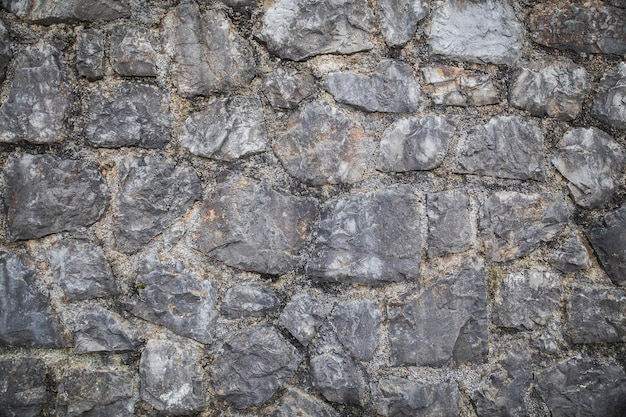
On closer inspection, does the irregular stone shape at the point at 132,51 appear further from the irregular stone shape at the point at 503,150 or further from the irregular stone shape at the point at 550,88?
the irregular stone shape at the point at 550,88

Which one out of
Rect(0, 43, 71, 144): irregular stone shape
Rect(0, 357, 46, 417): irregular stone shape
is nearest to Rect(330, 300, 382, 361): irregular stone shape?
Rect(0, 357, 46, 417): irregular stone shape

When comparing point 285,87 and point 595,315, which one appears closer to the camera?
point 285,87

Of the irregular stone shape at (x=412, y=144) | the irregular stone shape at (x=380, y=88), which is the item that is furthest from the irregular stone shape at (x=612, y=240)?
the irregular stone shape at (x=380, y=88)

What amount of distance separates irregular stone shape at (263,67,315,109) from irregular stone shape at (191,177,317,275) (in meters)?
0.22

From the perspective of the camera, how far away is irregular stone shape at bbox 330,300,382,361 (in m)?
1.40

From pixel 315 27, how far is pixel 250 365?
886mm

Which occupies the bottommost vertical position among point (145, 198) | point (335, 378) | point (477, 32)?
point (335, 378)

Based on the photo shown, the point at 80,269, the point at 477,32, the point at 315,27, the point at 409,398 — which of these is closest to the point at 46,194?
the point at 80,269

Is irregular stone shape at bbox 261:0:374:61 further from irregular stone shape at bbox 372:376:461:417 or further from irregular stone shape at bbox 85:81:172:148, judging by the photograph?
irregular stone shape at bbox 372:376:461:417

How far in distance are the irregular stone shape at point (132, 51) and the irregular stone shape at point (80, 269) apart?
1.46ft

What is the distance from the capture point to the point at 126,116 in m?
1.33

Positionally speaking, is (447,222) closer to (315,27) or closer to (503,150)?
(503,150)

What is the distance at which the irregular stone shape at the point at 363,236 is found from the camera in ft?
4.60

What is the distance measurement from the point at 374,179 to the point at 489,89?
390mm
